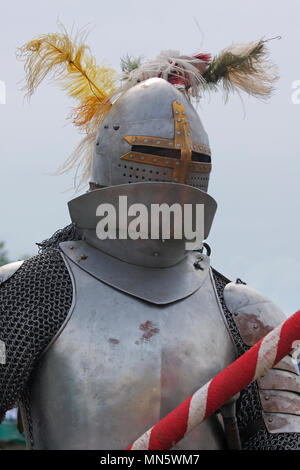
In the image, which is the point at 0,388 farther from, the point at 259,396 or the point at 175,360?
the point at 259,396

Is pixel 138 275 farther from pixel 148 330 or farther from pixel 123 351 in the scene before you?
pixel 123 351

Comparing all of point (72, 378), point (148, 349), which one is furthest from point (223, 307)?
point (72, 378)

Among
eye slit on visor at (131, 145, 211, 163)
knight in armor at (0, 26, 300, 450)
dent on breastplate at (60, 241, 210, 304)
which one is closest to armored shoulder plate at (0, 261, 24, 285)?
knight in armor at (0, 26, 300, 450)

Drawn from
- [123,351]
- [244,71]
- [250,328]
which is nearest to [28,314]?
[123,351]

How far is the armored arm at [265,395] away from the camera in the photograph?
4.79m

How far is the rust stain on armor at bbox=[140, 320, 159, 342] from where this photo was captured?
4.66 metres

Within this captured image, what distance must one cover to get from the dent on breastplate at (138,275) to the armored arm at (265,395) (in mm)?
296

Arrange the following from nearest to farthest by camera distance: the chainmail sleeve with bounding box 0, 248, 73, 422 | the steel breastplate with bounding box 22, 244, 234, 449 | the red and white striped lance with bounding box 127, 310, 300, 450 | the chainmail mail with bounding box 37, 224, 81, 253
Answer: the red and white striped lance with bounding box 127, 310, 300, 450, the steel breastplate with bounding box 22, 244, 234, 449, the chainmail sleeve with bounding box 0, 248, 73, 422, the chainmail mail with bounding box 37, 224, 81, 253

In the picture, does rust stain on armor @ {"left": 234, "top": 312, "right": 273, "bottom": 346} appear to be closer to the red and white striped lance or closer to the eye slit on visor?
the red and white striped lance

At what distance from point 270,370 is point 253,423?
0.33 metres

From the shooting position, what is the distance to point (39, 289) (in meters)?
4.82

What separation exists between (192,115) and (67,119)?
924mm

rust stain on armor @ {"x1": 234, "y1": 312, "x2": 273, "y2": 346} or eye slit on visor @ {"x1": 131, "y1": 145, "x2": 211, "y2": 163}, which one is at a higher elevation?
eye slit on visor @ {"x1": 131, "y1": 145, "x2": 211, "y2": 163}

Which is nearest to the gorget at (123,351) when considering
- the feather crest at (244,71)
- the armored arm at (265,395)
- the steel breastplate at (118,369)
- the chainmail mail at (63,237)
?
the steel breastplate at (118,369)
